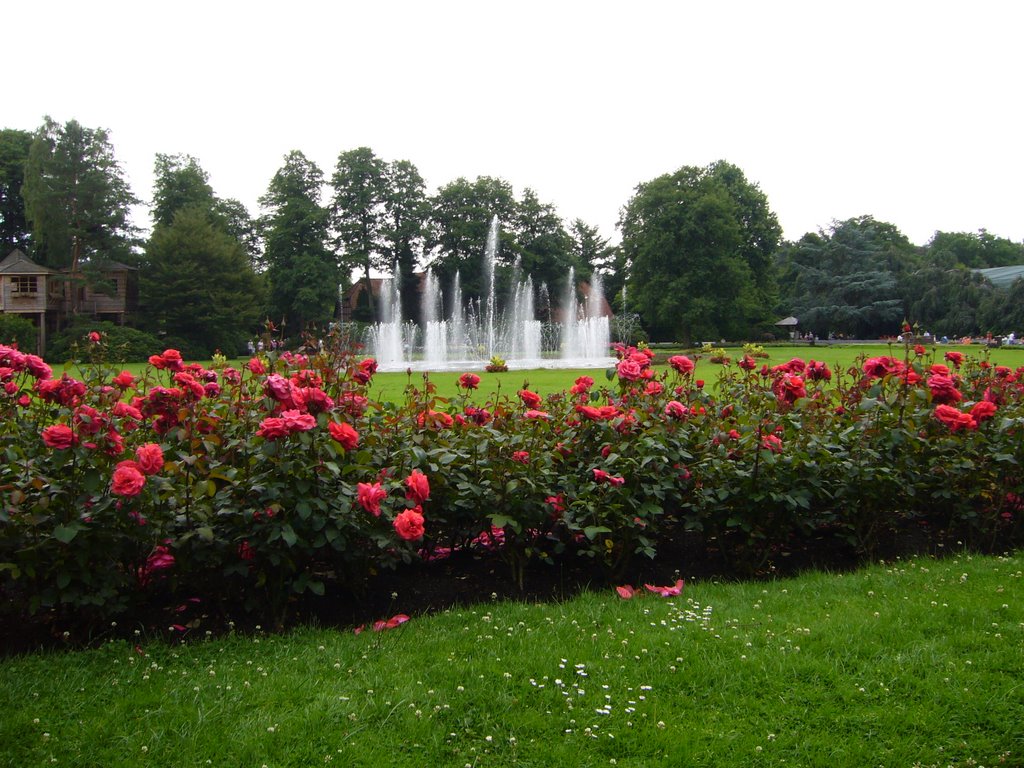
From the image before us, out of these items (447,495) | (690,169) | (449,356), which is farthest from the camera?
(690,169)

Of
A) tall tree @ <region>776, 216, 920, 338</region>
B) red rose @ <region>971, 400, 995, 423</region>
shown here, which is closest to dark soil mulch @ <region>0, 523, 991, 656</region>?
red rose @ <region>971, 400, 995, 423</region>

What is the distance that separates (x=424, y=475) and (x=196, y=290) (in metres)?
39.0

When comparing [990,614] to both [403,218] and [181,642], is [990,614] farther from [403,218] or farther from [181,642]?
[403,218]

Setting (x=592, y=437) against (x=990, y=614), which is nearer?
(x=990, y=614)

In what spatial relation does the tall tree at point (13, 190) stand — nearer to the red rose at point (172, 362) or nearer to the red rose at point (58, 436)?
the red rose at point (172, 362)

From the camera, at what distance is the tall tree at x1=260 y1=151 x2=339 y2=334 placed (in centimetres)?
4269

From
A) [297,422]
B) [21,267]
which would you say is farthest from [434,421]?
[21,267]

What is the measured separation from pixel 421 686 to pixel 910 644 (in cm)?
193

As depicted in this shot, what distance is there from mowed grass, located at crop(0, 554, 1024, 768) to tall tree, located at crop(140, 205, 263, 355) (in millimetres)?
37914

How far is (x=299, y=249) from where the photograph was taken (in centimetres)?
4478

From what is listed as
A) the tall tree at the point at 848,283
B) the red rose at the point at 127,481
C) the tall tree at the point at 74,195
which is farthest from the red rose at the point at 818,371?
the tall tree at the point at 848,283

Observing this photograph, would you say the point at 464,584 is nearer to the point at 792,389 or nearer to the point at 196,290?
the point at 792,389

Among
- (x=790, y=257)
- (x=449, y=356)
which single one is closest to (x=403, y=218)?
(x=449, y=356)

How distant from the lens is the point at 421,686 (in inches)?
108
